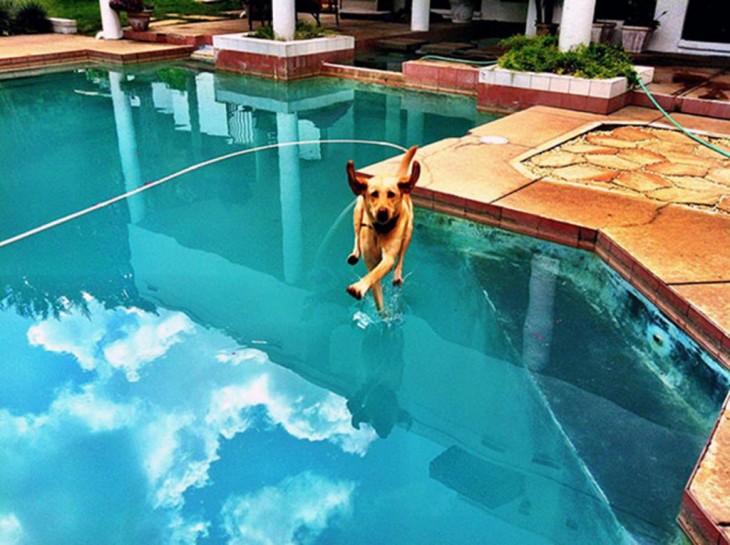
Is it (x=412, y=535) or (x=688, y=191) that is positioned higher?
(x=688, y=191)

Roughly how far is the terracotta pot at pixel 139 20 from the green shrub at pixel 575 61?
369 inches

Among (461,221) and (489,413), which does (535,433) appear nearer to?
(489,413)

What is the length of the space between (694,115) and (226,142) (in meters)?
6.10

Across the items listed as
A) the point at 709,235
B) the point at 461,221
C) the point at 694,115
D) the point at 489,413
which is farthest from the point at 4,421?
the point at 694,115

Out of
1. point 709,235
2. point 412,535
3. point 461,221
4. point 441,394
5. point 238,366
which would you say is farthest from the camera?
point 461,221

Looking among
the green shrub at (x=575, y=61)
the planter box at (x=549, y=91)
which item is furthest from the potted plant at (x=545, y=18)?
the planter box at (x=549, y=91)

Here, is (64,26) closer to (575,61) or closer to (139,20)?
(139,20)

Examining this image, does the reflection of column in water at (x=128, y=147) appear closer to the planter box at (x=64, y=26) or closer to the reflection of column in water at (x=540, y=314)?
the reflection of column in water at (x=540, y=314)

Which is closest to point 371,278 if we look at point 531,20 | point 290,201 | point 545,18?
point 290,201

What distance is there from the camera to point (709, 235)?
5.01 m

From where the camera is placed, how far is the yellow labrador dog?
347 cm

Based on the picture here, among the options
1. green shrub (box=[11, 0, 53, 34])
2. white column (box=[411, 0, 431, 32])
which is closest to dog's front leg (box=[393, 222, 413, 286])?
white column (box=[411, 0, 431, 32])

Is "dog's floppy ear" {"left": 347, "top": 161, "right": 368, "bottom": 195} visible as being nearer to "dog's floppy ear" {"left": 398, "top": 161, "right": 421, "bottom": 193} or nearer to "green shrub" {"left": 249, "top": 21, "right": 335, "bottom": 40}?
"dog's floppy ear" {"left": 398, "top": 161, "right": 421, "bottom": 193}

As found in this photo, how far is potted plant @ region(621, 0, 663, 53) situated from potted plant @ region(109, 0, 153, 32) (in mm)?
10432
